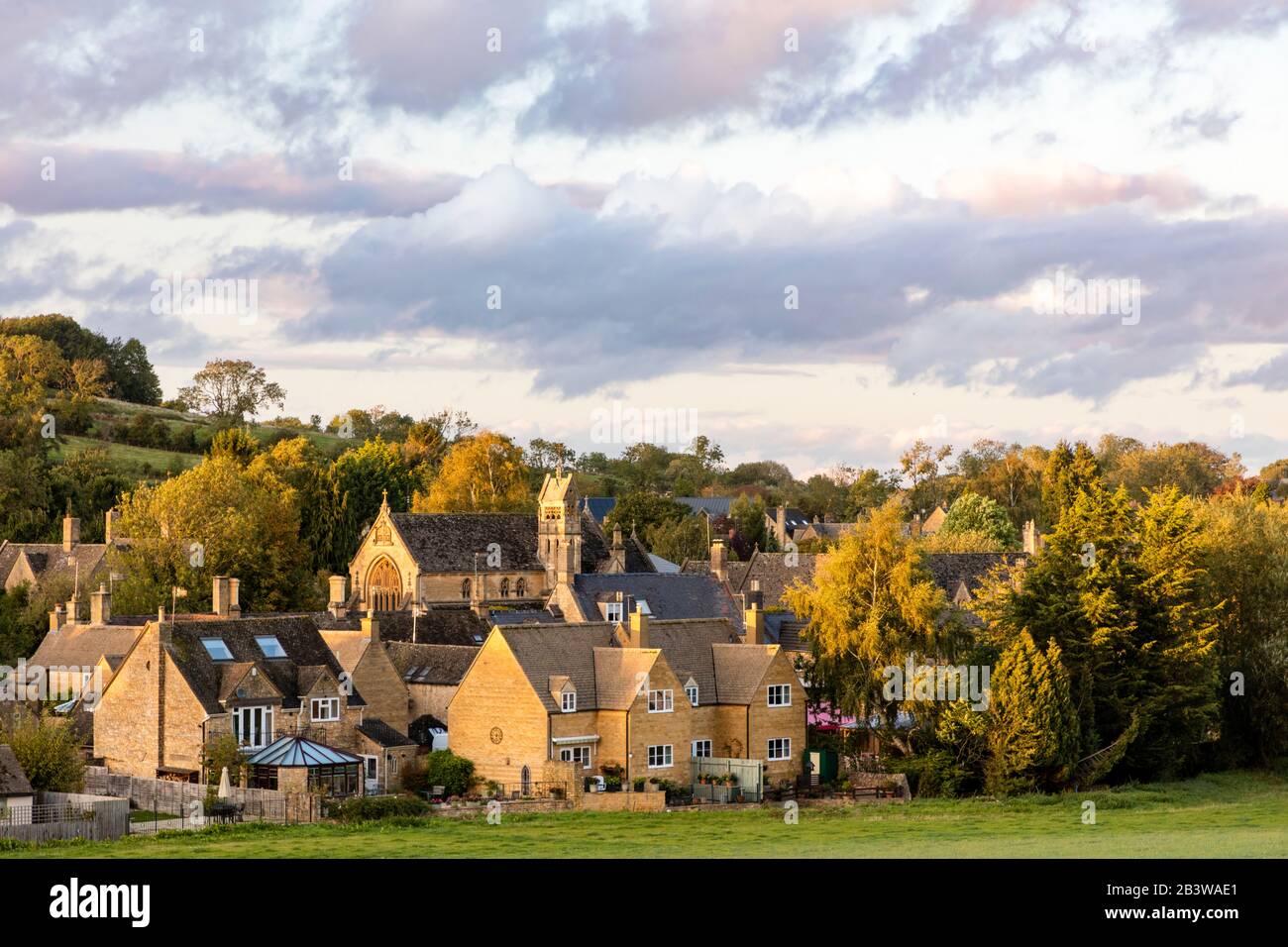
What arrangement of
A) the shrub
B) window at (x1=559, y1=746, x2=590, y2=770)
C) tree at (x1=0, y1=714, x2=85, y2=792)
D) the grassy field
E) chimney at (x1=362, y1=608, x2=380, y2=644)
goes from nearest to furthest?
the grassy field → the shrub → tree at (x1=0, y1=714, x2=85, y2=792) → window at (x1=559, y1=746, x2=590, y2=770) → chimney at (x1=362, y1=608, x2=380, y2=644)

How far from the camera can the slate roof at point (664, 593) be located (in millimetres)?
94000

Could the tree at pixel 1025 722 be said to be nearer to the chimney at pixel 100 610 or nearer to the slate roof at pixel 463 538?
the chimney at pixel 100 610

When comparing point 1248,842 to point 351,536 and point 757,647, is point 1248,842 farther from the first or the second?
point 351,536

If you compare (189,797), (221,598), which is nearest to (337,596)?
(221,598)

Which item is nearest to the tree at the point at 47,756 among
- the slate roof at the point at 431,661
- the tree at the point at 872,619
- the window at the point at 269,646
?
the window at the point at 269,646

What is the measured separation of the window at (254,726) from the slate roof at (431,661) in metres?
8.37

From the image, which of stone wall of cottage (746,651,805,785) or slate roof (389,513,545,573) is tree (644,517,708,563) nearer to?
slate roof (389,513,545,573)

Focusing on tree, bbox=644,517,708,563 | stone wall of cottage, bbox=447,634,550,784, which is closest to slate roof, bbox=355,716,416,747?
stone wall of cottage, bbox=447,634,550,784

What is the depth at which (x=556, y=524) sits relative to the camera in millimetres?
102875

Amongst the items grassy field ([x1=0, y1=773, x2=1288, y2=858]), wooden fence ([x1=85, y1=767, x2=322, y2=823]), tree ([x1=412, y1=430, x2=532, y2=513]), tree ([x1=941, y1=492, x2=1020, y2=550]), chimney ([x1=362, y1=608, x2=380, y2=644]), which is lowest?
grassy field ([x1=0, y1=773, x2=1288, y2=858])

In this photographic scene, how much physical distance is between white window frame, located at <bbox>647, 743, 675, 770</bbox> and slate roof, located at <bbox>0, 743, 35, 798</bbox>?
875 inches

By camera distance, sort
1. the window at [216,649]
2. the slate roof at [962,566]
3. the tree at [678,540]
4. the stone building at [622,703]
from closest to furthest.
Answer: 1. the stone building at [622,703]
2. the window at [216,649]
3. the slate roof at [962,566]
4. the tree at [678,540]

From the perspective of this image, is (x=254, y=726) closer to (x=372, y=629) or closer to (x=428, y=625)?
(x=372, y=629)

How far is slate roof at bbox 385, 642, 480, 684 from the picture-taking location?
2771 inches
